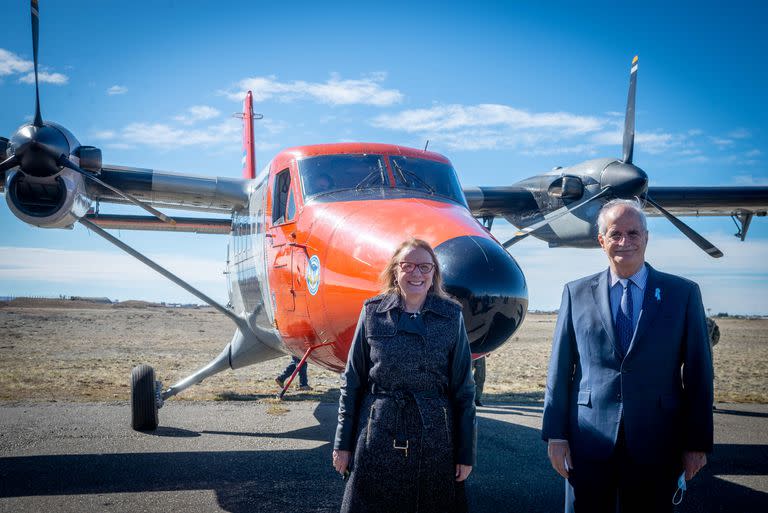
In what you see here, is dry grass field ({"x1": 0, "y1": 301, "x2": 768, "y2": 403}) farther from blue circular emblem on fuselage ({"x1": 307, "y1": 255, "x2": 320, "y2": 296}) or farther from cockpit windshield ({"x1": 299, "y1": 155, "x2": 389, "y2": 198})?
blue circular emblem on fuselage ({"x1": 307, "y1": 255, "x2": 320, "y2": 296})

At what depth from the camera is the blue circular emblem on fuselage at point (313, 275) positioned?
5.32m

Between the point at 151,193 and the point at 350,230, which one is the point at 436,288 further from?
the point at 151,193

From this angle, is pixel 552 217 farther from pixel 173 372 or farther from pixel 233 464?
pixel 173 372

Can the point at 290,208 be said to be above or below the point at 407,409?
above

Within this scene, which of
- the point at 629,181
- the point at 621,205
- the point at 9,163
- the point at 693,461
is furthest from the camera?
the point at 629,181

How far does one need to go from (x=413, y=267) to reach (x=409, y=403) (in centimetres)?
68

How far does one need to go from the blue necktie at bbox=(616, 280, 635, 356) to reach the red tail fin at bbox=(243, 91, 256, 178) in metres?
12.1

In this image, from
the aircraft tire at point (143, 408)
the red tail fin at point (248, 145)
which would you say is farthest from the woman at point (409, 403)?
the red tail fin at point (248, 145)

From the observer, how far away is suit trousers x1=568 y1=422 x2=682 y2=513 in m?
2.75

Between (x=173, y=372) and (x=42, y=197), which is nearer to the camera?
(x=42, y=197)

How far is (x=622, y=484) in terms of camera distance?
2.81 metres

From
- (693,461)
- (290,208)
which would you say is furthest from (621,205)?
(290,208)

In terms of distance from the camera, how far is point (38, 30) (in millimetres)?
8656

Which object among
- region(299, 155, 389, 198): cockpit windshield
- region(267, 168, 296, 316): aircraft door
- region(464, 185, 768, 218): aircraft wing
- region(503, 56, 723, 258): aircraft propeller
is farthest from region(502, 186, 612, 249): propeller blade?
region(267, 168, 296, 316): aircraft door
